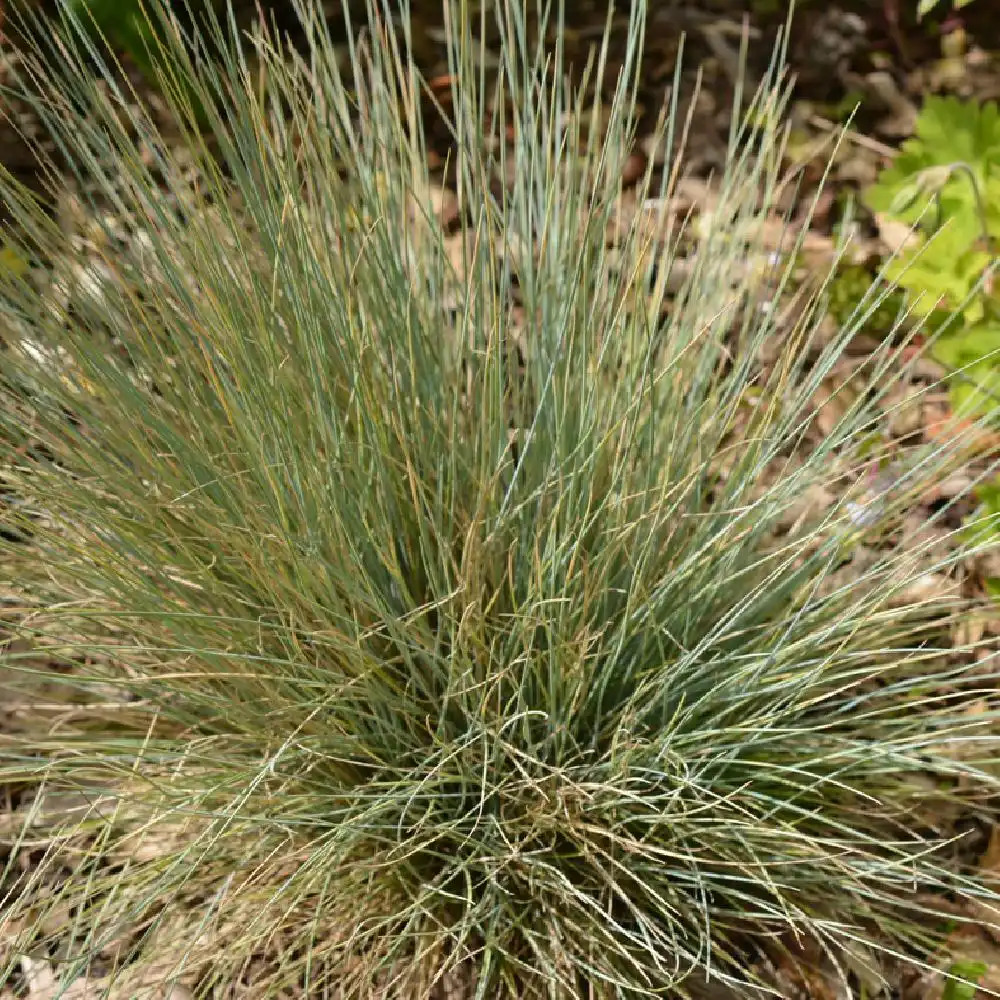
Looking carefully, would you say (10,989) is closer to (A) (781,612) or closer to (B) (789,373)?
(A) (781,612)

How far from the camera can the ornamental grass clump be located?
44.7 inches

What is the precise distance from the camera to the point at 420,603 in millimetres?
1340

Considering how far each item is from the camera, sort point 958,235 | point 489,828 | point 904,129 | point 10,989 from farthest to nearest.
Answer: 1. point 904,129
2. point 958,235
3. point 10,989
4. point 489,828

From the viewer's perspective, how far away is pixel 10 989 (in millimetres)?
1410

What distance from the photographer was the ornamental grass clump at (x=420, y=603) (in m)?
1.13

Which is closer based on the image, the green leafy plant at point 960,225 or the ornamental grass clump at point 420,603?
the ornamental grass clump at point 420,603

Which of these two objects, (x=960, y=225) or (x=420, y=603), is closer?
(x=420, y=603)

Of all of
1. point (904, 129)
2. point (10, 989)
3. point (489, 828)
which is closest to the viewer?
point (489, 828)

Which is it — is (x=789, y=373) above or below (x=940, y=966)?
above

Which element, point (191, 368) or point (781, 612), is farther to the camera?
point (781, 612)

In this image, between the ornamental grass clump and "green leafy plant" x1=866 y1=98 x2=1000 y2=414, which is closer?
the ornamental grass clump

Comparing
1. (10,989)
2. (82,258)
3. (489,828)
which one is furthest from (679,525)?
(10,989)

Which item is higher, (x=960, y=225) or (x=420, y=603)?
(x=960, y=225)

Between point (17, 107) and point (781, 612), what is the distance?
5.74 ft
